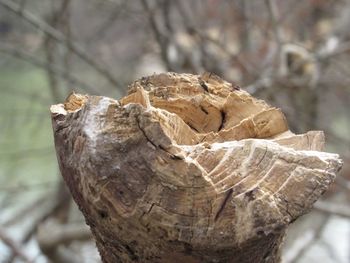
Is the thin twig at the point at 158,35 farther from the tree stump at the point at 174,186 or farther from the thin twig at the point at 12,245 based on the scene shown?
the tree stump at the point at 174,186

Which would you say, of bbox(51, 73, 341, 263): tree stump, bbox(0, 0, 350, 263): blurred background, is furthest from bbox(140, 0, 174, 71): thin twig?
bbox(51, 73, 341, 263): tree stump

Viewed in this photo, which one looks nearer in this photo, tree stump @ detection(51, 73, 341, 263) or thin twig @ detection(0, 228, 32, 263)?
tree stump @ detection(51, 73, 341, 263)

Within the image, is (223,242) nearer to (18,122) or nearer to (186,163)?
(186,163)

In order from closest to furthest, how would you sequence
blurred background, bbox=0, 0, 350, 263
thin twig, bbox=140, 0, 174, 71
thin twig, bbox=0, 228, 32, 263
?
thin twig, bbox=0, 228, 32, 263, thin twig, bbox=140, 0, 174, 71, blurred background, bbox=0, 0, 350, 263

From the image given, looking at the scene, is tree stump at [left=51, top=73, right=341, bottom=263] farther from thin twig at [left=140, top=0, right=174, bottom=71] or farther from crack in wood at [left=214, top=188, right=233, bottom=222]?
thin twig at [left=140, top=0, right=174, bottom=71]

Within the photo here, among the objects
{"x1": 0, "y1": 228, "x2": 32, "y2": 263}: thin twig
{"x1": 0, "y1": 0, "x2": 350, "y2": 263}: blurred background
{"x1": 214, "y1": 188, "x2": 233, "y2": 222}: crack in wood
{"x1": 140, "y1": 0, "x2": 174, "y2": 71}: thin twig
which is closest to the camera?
{"x1": 214, "y1": 188, "x2": 233, "y2": 222}: crack in wood

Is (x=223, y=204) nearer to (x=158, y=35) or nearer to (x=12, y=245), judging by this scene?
(x=12, y=245)
